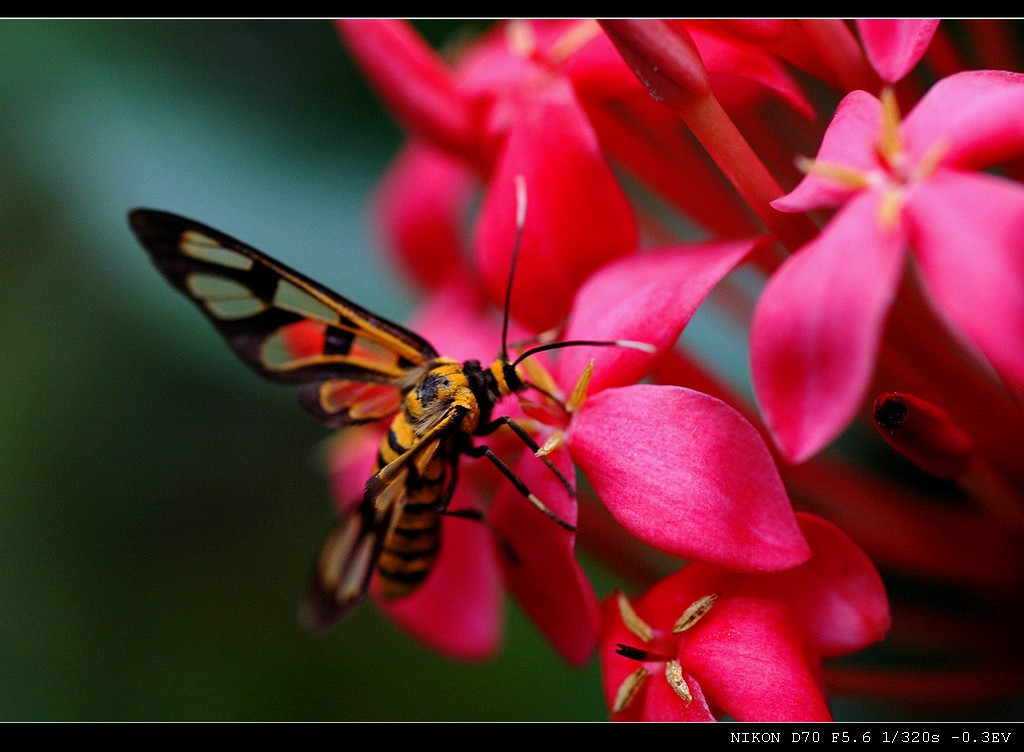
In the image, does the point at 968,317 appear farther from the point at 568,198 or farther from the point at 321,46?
the point at 321,46

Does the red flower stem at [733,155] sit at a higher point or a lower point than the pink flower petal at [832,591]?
higher

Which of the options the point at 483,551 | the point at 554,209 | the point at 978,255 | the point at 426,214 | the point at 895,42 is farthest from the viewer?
the point at 426,214

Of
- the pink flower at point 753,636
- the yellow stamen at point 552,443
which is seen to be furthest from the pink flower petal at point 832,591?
the yellow stamen at point 552,443

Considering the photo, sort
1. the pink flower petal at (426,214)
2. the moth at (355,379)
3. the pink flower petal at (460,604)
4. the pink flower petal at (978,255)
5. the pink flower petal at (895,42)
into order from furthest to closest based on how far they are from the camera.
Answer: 1. the pink flower petal at (426,214)
2. the pink flower petal at (460,604)
3. the moth at (355,379)
4. the pink flower petal at (895,42)
5. the pink flower petal at (978,255)

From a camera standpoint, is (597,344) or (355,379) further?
(355,379)

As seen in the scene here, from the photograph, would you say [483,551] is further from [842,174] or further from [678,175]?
[842,174]

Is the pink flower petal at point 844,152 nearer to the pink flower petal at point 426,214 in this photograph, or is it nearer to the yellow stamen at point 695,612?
the yellow stamen at point 695,612

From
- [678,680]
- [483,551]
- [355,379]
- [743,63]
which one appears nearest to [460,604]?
[483,551]

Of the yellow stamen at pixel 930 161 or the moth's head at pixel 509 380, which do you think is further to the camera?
the moth's head at pixel 509 380

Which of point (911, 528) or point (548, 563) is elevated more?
point (548, 563)
